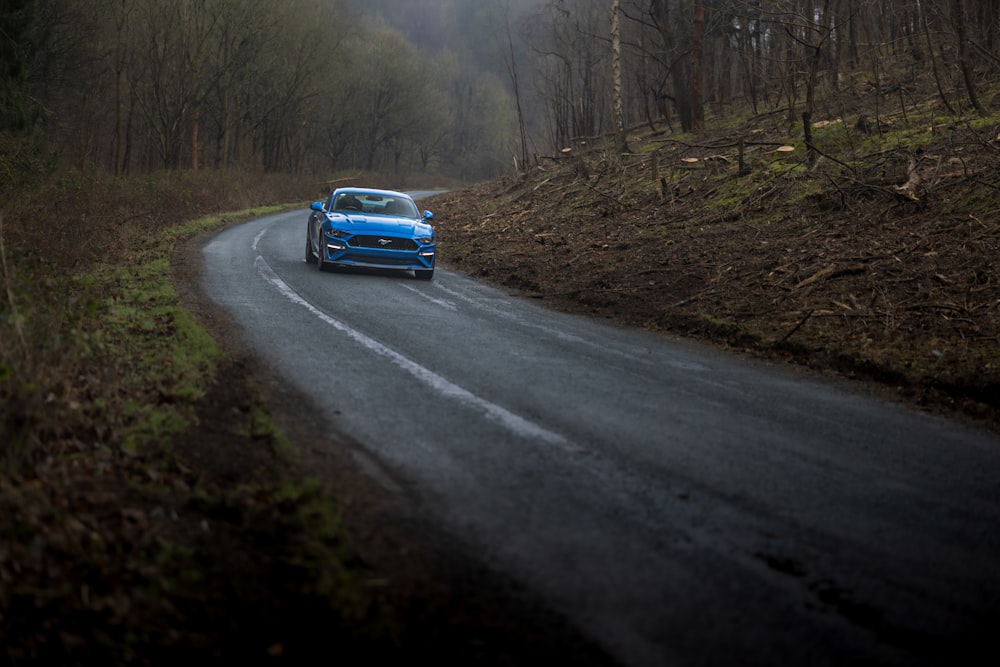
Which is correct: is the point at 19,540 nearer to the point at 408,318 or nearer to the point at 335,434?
the point at 335,434

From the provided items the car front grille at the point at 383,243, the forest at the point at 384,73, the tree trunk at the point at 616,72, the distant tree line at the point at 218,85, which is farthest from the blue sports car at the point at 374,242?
the tree trunk at the point at 616,72

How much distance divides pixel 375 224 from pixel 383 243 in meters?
0.39

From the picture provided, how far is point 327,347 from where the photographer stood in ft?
32.6

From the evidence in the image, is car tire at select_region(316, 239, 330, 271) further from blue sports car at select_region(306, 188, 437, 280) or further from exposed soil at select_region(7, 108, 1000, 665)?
exposed soil at select_region(7, 108, 1000, 665)

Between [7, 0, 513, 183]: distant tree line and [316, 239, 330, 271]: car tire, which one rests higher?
[7, 0, 513, 183]: distant tree line

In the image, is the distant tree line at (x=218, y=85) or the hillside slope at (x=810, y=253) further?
the distant tree line at (x=218, y=85)

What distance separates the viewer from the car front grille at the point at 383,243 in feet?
56.8

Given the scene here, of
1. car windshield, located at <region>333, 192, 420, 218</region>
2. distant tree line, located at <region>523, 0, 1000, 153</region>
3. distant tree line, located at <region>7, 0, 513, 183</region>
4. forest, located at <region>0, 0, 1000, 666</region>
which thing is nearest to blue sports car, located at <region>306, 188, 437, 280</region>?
car windshield, located at <region>333, 192, 420, 218</region>

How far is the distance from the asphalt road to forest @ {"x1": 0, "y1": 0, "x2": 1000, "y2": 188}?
36.4 feet

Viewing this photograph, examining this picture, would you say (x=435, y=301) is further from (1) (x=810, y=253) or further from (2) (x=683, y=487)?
(2) (x=683, y=487)

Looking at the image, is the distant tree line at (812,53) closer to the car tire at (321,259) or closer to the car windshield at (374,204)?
the car windshield at (374,204)

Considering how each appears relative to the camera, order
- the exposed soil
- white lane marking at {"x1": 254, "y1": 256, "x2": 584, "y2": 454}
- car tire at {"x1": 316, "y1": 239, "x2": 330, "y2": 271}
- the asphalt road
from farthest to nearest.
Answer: car tire at {"x1": 316, "y1": 239, "x2": 330, "y2": 271} → white lane marking at {"x1": 254, "y1": 256, "x2": 584, "y2": 454} → the asphalt road → the exposed soil

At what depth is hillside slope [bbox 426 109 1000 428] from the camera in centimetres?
1050

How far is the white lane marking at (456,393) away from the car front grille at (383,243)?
467 cm
